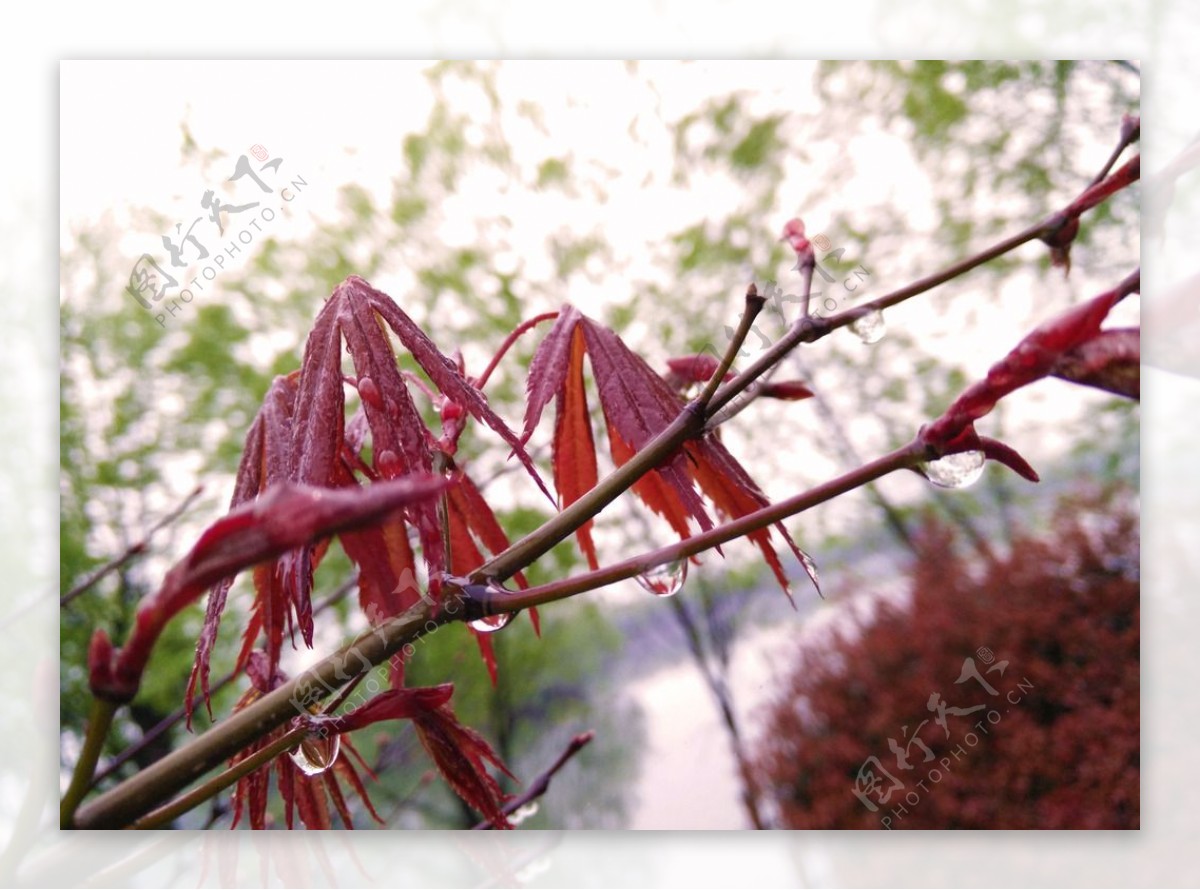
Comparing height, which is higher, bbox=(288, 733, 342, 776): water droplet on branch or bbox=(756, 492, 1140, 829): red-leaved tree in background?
bbox=(288, 733, 342, 776): water droplet on branch

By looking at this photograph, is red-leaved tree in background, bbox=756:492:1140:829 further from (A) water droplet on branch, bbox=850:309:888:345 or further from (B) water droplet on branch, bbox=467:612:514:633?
(B) water droplet on branch, bbox=467:612:514:633

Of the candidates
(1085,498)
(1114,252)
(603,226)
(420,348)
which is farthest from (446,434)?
(1085,498)

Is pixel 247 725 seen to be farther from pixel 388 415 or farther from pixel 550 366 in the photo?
pixel 550 366

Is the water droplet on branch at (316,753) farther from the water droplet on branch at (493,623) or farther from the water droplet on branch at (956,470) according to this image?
the water droplet on branch at (956,470)

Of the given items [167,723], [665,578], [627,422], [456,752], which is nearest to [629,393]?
[627,422]

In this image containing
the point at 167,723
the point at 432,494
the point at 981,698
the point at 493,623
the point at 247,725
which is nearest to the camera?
the point at 432,494

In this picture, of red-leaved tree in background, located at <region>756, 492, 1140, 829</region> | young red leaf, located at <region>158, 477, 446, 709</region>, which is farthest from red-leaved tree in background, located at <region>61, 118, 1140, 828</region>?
red-leaved tree in background, located at <region>756, 492, 1140, 829</region>

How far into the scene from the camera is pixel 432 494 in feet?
0.85

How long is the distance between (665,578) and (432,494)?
0.28 meters

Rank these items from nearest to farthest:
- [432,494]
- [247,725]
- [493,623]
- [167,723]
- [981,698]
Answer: [432,494] → [247,725] → [493,623] → [167,723] → [981,698]

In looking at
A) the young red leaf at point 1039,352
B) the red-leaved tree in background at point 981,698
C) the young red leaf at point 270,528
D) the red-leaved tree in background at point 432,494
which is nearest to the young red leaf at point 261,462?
the red-leaved tree in background at point 432,494

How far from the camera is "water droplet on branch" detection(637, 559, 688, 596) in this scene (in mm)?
478

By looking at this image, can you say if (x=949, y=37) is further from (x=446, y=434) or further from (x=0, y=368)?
(x=0, y=368)

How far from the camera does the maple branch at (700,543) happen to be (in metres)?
0.39
